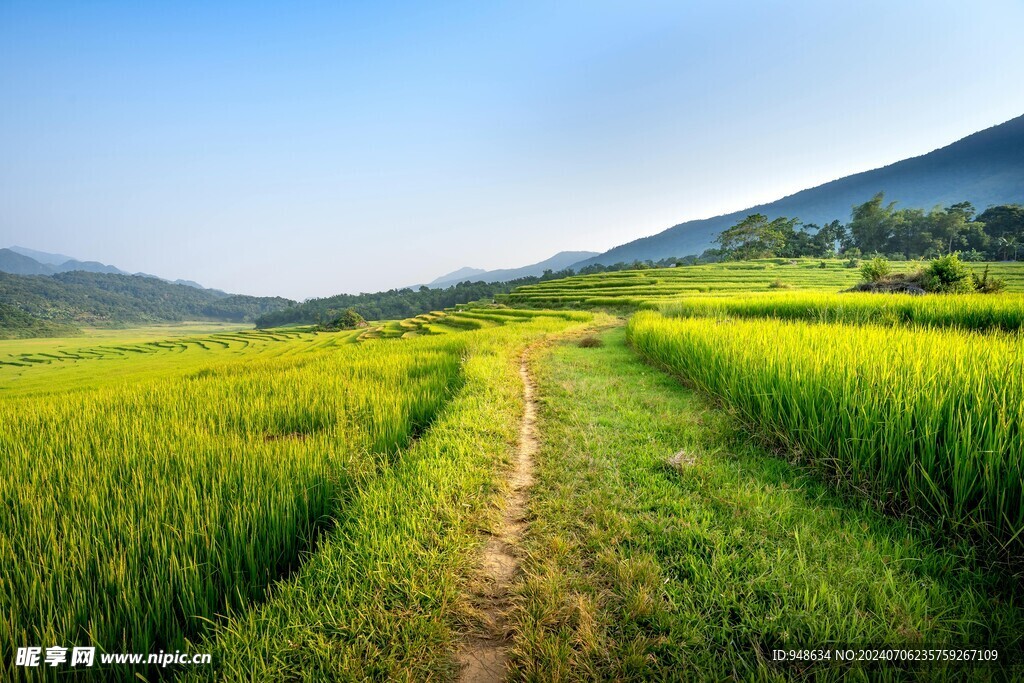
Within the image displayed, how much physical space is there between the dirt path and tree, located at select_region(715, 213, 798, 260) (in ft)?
274

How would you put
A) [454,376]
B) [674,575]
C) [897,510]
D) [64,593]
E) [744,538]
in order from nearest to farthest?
[64,593], [674,575], [744,538], [897,510], [454,376]

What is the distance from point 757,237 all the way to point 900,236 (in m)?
24.0

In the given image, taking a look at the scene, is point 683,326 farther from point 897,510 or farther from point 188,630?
point 188,630

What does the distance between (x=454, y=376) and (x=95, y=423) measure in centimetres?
504

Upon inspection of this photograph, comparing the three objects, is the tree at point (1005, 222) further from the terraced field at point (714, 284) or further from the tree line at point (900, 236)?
the terraced field at point (714, 284)

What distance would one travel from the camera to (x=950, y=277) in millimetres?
14203

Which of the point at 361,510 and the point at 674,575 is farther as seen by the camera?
the point at 361,510

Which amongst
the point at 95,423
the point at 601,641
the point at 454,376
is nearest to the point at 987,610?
the point at 601,641

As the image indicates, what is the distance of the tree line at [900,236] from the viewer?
56.7 metres

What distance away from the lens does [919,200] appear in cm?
18425

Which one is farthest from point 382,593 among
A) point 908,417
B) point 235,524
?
point 908,417

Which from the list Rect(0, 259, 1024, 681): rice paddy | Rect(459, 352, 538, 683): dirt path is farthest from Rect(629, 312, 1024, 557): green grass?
Rect(459, 352, 538, 683): dirt path

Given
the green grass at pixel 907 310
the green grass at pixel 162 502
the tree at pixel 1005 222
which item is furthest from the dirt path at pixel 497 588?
the tree at pixel 1005 222

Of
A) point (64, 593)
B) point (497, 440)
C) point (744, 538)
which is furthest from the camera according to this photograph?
point (497, 440)
